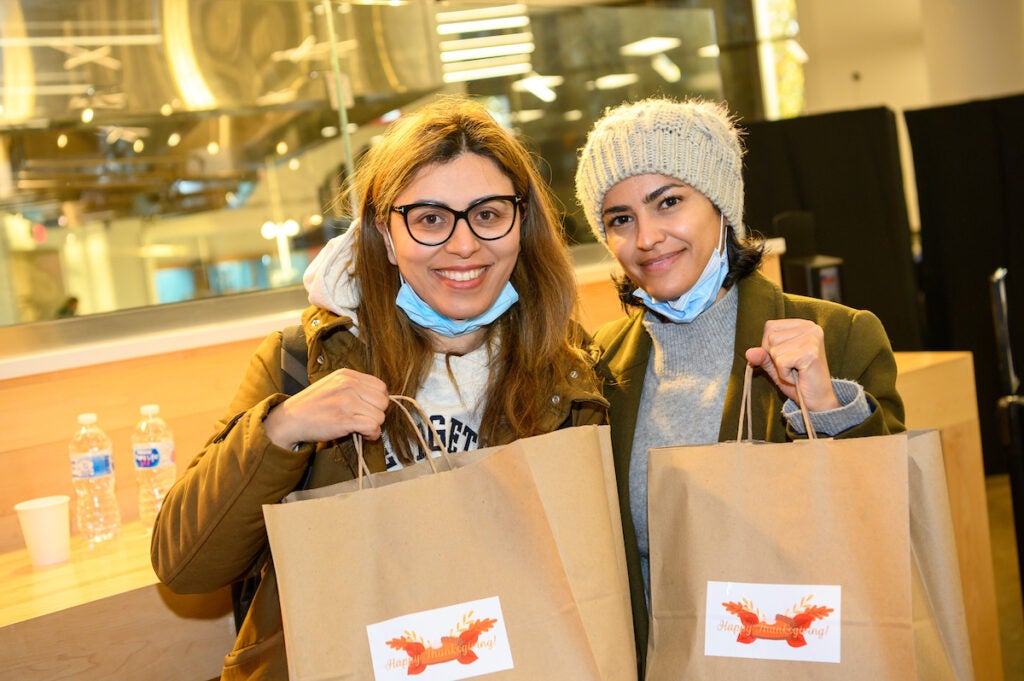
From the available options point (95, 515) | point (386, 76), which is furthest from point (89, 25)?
point (95, 515)

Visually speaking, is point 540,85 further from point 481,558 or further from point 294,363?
point 481,558

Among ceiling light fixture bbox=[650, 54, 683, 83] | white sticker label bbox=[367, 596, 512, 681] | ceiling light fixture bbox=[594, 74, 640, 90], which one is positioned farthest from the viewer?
ceiling light fixture bbox=[650, 54, 683, 83]

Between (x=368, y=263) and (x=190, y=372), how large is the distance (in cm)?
89

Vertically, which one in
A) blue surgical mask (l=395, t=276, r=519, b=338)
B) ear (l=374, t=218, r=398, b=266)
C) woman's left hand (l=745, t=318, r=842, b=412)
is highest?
ear (l=374, t=218, r=398, b=266)

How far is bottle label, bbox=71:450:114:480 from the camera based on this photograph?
7.09 feet

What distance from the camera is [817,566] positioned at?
A: 4.67 ft

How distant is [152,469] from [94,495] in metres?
0.15

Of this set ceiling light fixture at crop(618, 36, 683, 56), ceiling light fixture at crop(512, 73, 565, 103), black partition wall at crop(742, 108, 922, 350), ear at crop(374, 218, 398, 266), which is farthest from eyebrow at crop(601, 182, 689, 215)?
black partition wall at crop(742, 108, 922, 350)

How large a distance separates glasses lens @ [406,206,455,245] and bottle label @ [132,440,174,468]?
94 cm

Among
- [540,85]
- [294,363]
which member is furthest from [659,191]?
[540,85]

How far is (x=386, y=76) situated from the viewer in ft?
10.5

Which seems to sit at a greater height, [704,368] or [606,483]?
[704,368]

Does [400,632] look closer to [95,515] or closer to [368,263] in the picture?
[368,263]

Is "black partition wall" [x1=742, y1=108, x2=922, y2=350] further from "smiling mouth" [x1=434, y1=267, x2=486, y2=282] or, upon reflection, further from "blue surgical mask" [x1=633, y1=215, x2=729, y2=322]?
"smiling mouth" [x1=434, y1=267, x2=486, y2=282]
